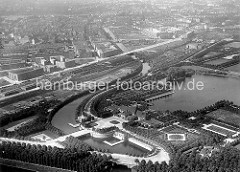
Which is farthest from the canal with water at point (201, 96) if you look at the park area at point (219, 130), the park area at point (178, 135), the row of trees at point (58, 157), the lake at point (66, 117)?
the row of trees at point (58, 157)

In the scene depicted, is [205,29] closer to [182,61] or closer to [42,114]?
[182,61]

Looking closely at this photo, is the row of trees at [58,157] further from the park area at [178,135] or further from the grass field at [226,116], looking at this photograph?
the grass field at [226,116]

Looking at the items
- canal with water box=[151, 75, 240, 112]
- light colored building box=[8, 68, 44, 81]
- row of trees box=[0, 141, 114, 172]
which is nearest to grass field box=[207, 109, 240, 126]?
canal with water box=[151, 75, 240, 112]

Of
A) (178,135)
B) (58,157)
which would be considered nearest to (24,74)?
(58,157)

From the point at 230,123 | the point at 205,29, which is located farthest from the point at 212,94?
the point at 205,29

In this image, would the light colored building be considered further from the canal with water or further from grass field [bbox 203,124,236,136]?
grass field [bbox 203,124,236,136]
